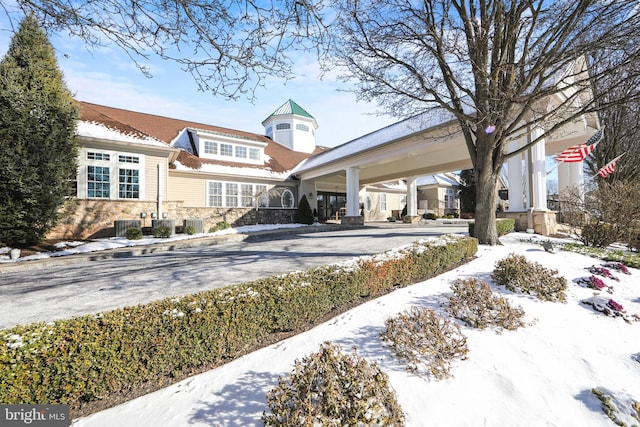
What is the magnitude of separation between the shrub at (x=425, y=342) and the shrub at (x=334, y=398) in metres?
0.73

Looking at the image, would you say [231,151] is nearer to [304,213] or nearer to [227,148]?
[227,148]

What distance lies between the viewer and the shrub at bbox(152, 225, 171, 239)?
1172 cm

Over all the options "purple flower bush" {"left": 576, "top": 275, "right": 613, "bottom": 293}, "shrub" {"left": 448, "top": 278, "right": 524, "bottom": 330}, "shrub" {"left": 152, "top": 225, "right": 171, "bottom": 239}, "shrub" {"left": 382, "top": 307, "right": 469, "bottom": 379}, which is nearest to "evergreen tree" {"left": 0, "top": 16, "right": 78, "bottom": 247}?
"shrub" {"left": 152, "top": 225, "right": 171, "bottom": 239}

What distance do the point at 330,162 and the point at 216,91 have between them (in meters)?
12.4

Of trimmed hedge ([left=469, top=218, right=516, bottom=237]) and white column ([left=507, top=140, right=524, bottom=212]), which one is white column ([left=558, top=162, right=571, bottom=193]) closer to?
white column ([left=507, top=140, right=524, bottom=212])

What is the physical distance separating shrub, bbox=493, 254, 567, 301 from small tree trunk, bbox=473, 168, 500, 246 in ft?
11.1

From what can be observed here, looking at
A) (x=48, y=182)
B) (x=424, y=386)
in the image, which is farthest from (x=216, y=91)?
(x=48, y=182)

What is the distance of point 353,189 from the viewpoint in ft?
55.6

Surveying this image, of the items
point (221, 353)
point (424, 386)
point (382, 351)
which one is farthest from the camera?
point (382, 351)

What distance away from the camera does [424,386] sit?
265 centimetres

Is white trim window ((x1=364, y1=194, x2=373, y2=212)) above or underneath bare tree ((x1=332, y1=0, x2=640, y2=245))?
underneath

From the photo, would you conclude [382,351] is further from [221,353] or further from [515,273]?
[515,273]

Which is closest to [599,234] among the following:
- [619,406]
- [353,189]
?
[619,406]

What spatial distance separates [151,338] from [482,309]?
4027 mm
